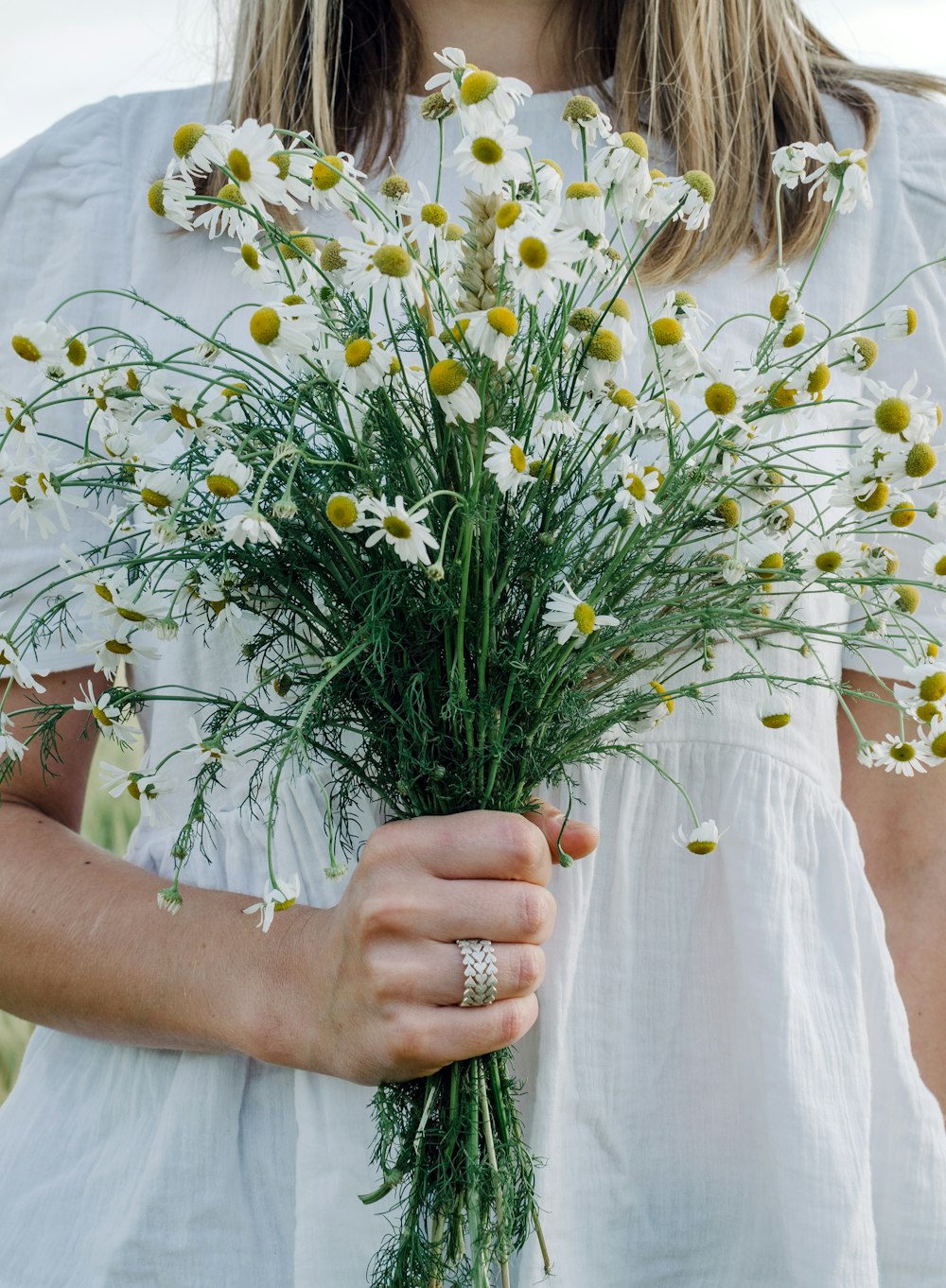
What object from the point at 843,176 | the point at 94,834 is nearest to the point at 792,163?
the point at 843,176

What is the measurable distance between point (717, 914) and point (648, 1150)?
197 millimetres

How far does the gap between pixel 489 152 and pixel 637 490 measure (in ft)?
0.67

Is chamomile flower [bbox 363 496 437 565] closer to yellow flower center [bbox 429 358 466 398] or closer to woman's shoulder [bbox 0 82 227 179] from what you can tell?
yellow flower center [bbox 429 358 466 398]

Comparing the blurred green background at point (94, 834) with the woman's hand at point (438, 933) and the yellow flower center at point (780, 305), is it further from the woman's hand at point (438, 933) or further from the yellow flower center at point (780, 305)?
the yellow flower center at point (780, 305)

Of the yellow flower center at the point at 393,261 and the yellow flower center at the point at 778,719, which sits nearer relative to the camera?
the yellow flower center at the point at 393,261

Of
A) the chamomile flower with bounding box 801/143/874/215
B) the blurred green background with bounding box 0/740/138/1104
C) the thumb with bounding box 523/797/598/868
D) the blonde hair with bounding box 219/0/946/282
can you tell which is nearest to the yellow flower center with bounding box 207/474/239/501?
the thumb with bounding box 523/797/598/868

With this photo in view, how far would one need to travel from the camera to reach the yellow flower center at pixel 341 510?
0.72 m

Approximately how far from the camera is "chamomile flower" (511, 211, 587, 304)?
25.7 inches

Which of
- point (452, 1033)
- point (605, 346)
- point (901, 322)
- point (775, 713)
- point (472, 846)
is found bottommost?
point (452, 1033)

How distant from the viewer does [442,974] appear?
33.9 inches

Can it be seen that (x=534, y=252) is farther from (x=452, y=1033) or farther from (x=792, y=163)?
(x=452, y=1033)

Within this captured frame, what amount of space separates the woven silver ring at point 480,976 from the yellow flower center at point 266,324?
0.43 m

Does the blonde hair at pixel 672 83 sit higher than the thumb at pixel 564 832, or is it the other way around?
the blonde hair at pixel 672 83

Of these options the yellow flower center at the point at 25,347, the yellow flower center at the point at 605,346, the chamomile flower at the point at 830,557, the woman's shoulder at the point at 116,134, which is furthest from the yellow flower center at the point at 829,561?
the woman's shoulder at the point at 116,134
